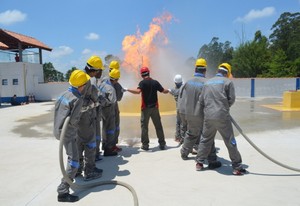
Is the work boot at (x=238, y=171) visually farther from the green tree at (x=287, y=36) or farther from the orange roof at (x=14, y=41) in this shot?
the green tree at (x=287, y=36)

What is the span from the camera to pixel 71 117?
380 centimetres

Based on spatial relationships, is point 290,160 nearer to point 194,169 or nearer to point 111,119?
point 194,169

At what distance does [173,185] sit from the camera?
4309mm

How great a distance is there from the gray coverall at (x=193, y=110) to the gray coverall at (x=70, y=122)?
220 cm

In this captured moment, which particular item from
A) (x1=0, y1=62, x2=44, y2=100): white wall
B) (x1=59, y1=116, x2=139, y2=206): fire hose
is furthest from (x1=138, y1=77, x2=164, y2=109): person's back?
(x1=0, y1=62, x2=44, y2=100): white wall

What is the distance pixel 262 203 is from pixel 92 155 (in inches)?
103

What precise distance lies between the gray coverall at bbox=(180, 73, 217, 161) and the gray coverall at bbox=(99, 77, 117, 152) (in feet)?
4.84

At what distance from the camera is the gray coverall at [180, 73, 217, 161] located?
5238 millimetres

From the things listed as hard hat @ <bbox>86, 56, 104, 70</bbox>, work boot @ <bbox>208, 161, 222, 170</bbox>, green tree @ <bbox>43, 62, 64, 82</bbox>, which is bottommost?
work boot @ <bbox>208, 161, 222, 170</bbox>

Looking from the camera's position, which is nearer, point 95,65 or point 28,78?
point 95,65

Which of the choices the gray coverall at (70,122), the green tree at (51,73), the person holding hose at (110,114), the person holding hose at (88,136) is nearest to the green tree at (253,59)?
the green tree at (51,73)

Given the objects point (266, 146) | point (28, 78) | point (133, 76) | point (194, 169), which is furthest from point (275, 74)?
point (194, 169)

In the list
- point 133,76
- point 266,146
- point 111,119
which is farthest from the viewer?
point 133,76

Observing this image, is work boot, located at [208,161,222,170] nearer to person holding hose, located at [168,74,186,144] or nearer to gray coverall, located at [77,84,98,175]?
person holding hose, located at [168,74,186,144]
